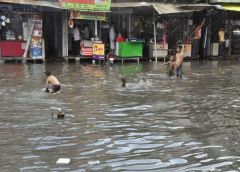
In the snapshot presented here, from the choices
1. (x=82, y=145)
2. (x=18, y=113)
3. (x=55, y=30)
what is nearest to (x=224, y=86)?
(x=18, y=113)

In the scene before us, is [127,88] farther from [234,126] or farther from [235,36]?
[235,36]

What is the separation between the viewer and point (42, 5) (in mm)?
23719

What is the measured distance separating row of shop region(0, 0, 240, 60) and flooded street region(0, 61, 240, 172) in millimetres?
7098

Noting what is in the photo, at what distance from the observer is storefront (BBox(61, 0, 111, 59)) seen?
81.5 feet

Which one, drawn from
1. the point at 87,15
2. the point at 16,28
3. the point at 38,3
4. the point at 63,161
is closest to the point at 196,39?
the point at 87,15

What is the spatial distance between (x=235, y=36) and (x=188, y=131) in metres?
22.3

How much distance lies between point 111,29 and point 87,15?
1.92m

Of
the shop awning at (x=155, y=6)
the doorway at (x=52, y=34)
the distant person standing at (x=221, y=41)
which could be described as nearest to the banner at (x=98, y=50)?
the shop awning at (x=155, y=6)

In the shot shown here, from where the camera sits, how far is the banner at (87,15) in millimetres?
25078

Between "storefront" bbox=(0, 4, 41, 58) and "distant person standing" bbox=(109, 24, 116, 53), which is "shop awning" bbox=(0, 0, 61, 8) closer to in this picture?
"storefront" bbox=(0, 4, 41, 58)

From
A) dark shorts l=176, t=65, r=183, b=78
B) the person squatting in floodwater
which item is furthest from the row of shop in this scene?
the person squatting in floodwater

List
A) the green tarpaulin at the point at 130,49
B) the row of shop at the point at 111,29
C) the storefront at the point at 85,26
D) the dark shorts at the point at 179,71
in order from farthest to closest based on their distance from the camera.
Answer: the green tarpaulin at the point at 130,49 < the storefront at the point at 85,26 < the row of shop at the point at 111,29 < the dark shorts at the point at 179,71

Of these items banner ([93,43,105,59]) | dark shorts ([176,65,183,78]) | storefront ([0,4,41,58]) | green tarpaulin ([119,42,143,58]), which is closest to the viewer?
dark shorts ([176,65,183,78])

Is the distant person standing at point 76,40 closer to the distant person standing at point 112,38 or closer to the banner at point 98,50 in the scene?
the banner at point 98,50
